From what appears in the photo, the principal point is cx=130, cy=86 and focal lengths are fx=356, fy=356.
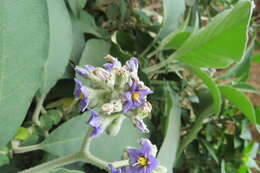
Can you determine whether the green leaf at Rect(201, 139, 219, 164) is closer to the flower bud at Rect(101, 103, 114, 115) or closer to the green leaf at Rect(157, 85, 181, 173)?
the green leaf at Rect(157, 85, 181, 173)

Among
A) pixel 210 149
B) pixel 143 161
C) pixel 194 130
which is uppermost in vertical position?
pixel 143 161

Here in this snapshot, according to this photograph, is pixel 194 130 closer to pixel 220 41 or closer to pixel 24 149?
pixel 220 41

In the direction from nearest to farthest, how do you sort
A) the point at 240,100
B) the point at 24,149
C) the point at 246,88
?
the point at 24,149 → the point at 240,100 → the point at 246,88

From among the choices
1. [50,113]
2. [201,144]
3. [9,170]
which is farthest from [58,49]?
[201,144]

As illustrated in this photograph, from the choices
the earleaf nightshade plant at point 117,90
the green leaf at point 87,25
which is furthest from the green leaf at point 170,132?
the green leaf at point 87,25

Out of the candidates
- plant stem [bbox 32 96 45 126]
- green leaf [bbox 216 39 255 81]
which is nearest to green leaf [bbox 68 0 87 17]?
plant stem [bbox 32 96 45 126]

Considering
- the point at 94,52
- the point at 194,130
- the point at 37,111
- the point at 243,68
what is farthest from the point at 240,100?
the point at 37,111
